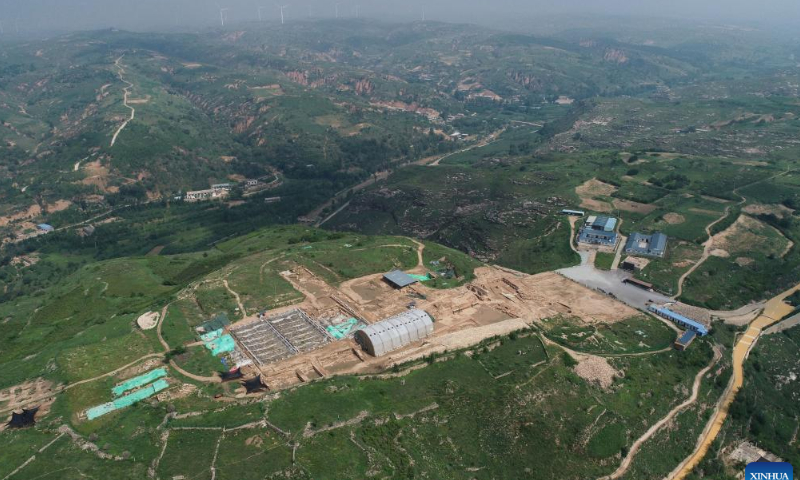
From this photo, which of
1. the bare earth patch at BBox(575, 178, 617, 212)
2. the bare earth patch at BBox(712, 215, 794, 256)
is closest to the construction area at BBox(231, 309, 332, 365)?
the bare earth patch at BBox(712, 215, 794, 256)

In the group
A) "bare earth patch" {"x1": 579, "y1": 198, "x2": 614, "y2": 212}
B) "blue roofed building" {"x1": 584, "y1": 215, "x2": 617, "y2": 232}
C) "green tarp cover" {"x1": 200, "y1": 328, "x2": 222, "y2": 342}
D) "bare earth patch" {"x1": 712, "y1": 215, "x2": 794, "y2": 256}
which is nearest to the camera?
"green tarp cover" {"x1": 200, "y1": 328, "x2": 222, "y2": 342}

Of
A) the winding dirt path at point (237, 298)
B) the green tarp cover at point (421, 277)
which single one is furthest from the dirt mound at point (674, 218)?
the winding dirt path at point (237, 298)

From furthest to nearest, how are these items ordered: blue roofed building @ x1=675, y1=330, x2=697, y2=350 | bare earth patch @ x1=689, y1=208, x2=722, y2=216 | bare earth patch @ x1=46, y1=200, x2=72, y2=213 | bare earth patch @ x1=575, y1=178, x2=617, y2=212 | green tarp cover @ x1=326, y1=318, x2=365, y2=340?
bare earth patch @ x1=46, y1=200, x2=72, y2=213 < bare earth patch @ x1=575, y1=178, x2=617, y2=212 < bare earth patch @ x1=689, y1=208, x2=722, y2=216 < blue roofed building @ x1=675, y1=330, x2=697, y2=350 < green tarp cover @ x1=326, y1=318, x2=365, y2=340

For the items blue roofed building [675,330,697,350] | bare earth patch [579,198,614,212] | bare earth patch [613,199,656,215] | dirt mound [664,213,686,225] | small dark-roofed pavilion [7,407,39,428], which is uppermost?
small dark-roofed pavilion [7,407,39,428]

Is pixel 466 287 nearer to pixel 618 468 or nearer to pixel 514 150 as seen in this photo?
pixel 618 468

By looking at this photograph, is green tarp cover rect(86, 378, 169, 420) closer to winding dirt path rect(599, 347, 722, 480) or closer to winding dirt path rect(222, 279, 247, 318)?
winding dirt path rect(222, 279, 247, 318)

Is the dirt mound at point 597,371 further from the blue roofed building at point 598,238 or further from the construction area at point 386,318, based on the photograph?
the blue roofed building at point 598,238
